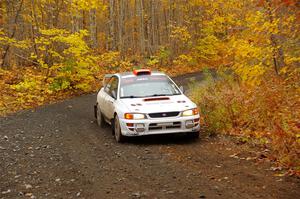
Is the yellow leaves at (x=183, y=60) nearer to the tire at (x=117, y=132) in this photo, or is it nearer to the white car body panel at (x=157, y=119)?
the tire at (x=117, y=132)

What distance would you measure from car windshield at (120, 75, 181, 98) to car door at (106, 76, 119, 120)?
0.22 meters

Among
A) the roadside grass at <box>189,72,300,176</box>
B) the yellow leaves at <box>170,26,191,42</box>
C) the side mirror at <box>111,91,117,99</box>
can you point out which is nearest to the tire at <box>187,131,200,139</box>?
the roadside grass at <box>189,72,300,176</box>

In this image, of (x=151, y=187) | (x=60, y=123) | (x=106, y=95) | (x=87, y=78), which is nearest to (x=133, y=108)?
(x=106, y=95)

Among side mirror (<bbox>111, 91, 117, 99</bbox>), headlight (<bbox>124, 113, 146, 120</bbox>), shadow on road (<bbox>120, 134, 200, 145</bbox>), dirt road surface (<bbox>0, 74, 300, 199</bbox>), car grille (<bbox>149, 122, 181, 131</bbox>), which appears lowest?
shadow on road (<bbox>120, 134, 200, 145</bbox>)

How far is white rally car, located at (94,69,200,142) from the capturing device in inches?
394

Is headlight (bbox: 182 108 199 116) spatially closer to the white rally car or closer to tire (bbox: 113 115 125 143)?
the white rally car

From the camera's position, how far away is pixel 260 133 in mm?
10203

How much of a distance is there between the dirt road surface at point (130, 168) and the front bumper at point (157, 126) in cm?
35

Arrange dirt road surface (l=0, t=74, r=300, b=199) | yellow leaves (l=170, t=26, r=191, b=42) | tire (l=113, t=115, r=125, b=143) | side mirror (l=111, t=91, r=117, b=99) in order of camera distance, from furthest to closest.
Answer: yellow leaves (l=170, t=26, r=191, b=42), side mirror (l=111, t=91, r=117, b=99), tire (l=113, t=115, r=125, b=143), dirt road surface (l=0, t=74, r=300, b=199)

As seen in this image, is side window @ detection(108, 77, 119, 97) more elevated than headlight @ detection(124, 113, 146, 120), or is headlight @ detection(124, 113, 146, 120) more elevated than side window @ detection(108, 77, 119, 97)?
side window @ detection(108, 77, 119, 97)

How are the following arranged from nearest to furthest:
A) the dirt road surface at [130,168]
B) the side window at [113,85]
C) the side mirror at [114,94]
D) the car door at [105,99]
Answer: the dirt road surface at [130,168]
the side mirror at [114,94]
the side window at [113,85]
the car door at [105,99]

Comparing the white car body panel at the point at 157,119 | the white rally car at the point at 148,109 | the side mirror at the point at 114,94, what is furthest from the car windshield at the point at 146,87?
the white car body panel at the point at 157,119

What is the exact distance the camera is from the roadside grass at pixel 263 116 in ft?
24.7

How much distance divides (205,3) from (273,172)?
97.2 ft
